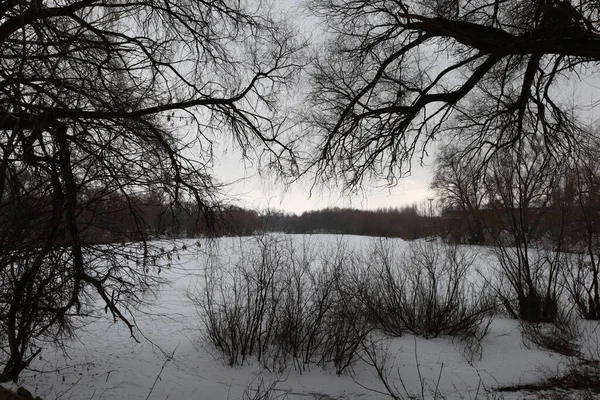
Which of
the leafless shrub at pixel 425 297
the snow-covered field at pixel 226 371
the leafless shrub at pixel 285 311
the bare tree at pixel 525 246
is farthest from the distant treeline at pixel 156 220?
the bare tree at pixel 525 246

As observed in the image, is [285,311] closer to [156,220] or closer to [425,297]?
[425,297]

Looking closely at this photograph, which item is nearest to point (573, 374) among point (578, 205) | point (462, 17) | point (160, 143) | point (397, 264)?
point (397, 264)

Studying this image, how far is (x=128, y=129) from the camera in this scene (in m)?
3.70

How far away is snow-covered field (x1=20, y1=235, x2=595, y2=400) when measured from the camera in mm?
6145

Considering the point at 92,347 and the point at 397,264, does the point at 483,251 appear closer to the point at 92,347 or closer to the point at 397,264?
the point at 397,264

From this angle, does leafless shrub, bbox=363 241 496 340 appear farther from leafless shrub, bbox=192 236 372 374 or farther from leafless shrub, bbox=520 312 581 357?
leafless shrub, bbox=192 236 372 374

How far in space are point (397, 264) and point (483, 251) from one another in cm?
336

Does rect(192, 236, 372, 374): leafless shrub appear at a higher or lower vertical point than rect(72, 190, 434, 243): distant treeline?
lower

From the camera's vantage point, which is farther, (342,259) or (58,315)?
(342,259)

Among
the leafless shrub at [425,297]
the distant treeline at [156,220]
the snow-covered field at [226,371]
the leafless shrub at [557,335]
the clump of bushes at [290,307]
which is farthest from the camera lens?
the leafless shrub at [425,297]

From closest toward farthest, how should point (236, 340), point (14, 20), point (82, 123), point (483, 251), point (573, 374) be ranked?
point (14, 20), point (82, 123), point (573, 374), point (236, 340), point (483, 251)

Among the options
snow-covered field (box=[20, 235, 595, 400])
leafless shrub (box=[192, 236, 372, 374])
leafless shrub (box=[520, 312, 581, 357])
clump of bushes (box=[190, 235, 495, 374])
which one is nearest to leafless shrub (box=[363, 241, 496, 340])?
clump of bushes (box=[190, 235, 495, 374])

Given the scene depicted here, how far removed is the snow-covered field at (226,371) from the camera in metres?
6.14

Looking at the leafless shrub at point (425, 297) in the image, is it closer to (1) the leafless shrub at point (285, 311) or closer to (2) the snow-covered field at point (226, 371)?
(2) the snow-covered field at point (226, 371)
